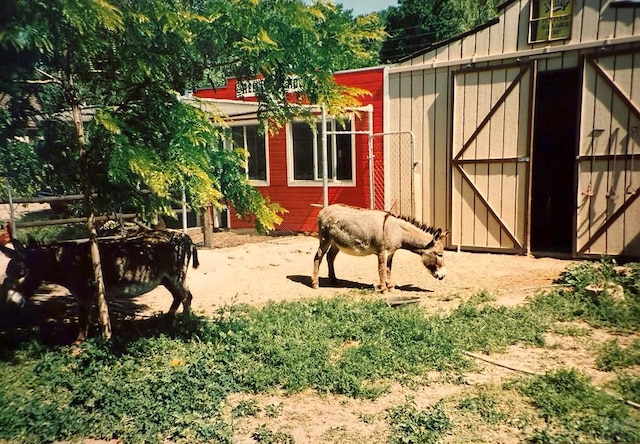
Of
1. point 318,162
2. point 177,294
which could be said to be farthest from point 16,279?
point 318,162

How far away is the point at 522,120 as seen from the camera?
31.3ft

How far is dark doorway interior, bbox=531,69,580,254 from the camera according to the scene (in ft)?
38.9

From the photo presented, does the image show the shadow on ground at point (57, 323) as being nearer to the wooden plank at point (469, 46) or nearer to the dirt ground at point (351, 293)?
the dirt ground at point (351, 293)

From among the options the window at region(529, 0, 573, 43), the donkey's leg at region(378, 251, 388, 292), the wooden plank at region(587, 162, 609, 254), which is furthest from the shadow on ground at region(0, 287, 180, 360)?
the window at region(529, 0, 573, 43)

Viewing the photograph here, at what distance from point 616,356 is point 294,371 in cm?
320

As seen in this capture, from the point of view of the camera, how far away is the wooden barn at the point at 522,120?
8633 millimetres

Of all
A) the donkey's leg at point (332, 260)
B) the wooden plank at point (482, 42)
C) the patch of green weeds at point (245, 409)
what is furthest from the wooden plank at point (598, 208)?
the patch of green weeds at point (245, 409)

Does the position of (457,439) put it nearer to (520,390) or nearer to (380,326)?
(520,390)

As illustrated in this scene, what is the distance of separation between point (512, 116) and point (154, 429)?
869 cm

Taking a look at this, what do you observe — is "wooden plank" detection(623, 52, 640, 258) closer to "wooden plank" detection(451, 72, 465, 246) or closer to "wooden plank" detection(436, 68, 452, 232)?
"wooden plank" detection(451, 72, 465, 246)

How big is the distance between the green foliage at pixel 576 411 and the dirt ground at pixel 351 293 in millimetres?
294

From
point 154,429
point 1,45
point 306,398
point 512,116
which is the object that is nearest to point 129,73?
point 1,45

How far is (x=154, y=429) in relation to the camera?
371cm

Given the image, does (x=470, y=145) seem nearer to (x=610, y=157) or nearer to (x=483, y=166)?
(x=483, y=166)
